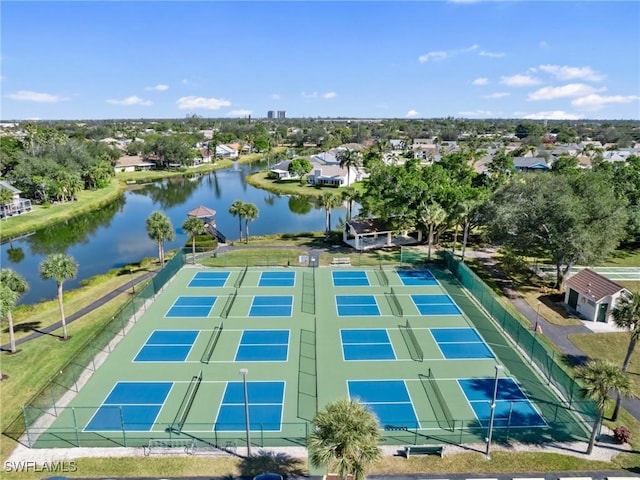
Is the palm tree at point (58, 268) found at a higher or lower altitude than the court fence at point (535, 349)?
higher

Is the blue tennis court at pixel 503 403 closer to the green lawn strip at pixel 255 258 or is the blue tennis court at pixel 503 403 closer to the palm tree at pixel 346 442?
the palm tree at pixel 346 442

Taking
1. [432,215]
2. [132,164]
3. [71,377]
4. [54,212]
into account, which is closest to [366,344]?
[71,377]

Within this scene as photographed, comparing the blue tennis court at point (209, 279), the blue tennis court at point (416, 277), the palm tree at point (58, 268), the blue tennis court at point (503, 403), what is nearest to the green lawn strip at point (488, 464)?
the blue tennis court at point (503, 403)

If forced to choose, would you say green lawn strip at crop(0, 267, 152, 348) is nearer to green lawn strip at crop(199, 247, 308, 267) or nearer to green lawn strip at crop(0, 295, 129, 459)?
green lawn strip at crop(0, 295, 129, 459)

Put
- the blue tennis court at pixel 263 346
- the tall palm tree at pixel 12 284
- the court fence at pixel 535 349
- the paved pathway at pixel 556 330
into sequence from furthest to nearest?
the blue tennis court at pixel 263 346, the tall palm tree at pixel 12 284, the paved pathway at pixel 556 330, the court fence at pixel 535 349

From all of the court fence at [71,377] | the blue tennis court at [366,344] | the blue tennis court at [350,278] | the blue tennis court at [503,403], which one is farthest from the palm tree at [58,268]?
the blue tennis court at [503,403]

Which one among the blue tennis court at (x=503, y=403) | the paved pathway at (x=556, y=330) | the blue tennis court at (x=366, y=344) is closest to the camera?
the blue tennis court at (x=503, y=403)

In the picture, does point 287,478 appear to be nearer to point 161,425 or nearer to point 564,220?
point 161,425

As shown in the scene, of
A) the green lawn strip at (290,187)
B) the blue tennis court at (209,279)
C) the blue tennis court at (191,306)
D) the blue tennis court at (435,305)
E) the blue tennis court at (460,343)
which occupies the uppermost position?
the green lawn strip at (290,187)

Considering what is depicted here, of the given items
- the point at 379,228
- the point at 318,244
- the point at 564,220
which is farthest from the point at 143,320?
the point at 564,220

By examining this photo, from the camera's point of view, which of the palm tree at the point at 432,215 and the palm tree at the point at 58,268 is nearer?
the palm tree at the point at 58,268
